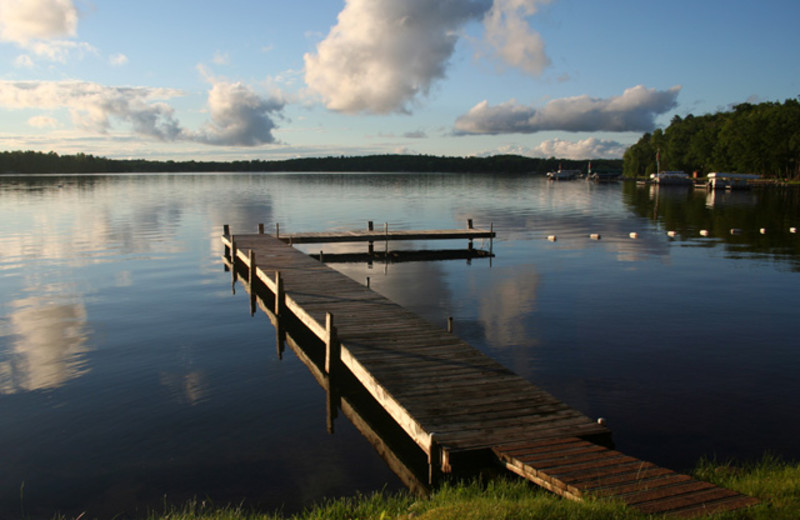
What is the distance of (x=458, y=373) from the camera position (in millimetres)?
12766

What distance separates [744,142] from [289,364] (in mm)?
151766

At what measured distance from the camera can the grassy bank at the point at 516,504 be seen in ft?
24.3

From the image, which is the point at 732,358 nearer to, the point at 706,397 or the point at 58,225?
the point at 706,397

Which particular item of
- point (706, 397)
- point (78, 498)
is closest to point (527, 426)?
point (706, 397)

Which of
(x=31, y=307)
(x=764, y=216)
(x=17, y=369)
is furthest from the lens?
(x=764, y=216)

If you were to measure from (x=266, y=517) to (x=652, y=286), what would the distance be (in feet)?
77.2

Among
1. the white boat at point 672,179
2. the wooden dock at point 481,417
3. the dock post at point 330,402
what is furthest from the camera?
the white boat at point 672,179

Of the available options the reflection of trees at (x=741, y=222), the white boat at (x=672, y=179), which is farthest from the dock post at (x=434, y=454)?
the white boat at (x=672, y=179)

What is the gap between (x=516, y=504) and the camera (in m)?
7.74

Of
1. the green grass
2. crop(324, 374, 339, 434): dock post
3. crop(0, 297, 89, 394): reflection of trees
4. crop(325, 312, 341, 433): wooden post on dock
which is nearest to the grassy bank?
the green grass

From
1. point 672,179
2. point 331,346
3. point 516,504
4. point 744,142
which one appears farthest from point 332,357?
point 672,179

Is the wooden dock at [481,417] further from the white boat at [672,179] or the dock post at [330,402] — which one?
the white boat at [672,179]

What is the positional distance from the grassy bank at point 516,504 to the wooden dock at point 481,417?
0.35 meters

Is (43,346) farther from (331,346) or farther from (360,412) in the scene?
(360,412)
